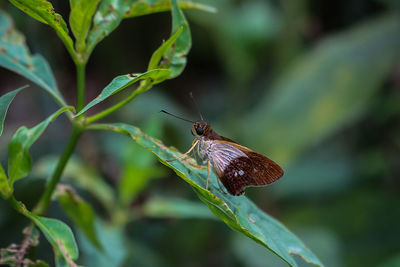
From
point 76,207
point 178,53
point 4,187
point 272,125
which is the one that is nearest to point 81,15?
point 178,53

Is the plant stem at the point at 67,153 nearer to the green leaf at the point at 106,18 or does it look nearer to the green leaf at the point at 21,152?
the green leaf at the point at 21,152

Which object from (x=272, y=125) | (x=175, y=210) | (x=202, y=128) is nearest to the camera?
(x=202, y=128)

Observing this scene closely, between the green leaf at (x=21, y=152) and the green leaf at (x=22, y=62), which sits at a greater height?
the green leaf at (x=22, y=62)

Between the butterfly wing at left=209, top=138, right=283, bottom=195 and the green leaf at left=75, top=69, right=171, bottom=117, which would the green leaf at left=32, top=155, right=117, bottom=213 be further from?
the green leaf at left=75, top=69, right=171, bottom=117

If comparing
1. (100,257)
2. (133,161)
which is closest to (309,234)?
(133,161)

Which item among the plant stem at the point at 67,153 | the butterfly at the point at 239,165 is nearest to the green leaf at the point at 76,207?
the plant stem at the point at 67,153

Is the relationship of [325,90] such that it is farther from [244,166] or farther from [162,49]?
[162,49]

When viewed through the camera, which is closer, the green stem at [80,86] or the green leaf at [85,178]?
the green stem at [80,86]
